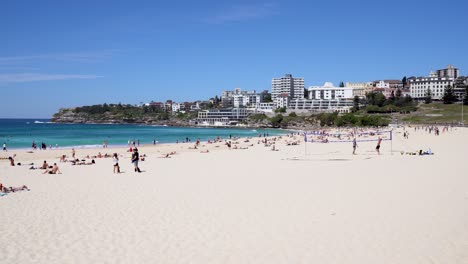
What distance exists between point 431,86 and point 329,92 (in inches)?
1673

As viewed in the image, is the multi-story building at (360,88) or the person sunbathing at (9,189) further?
the multi-story building at (360,88)

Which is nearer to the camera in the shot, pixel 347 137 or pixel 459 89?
pixel 347 137

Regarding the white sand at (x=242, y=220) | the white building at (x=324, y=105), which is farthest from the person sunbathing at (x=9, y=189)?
the white building at (x=324, y=105)

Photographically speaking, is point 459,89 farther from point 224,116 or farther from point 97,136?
point 97,136

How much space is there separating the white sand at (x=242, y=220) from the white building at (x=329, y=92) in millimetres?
163236

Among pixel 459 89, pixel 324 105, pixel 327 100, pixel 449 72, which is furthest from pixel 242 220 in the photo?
pixel 449 72

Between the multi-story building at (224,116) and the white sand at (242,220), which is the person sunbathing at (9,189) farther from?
the multi-story building at (224,116)

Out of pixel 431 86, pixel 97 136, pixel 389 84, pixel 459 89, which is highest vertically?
pixel 389 84

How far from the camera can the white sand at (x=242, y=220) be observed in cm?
677

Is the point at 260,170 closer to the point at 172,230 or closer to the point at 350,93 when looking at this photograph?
the point at 172,230

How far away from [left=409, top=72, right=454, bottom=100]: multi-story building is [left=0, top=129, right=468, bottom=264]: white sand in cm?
14901

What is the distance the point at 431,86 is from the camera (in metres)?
150

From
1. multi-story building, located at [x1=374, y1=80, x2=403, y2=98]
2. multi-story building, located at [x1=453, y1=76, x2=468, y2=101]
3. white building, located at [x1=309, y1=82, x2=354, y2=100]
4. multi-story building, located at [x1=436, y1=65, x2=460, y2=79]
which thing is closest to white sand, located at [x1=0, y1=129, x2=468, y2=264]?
multi-story building, located at [x1=453, y1=76, x2=468, y2=101]

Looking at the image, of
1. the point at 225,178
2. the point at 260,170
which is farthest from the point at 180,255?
the point at 260,170
